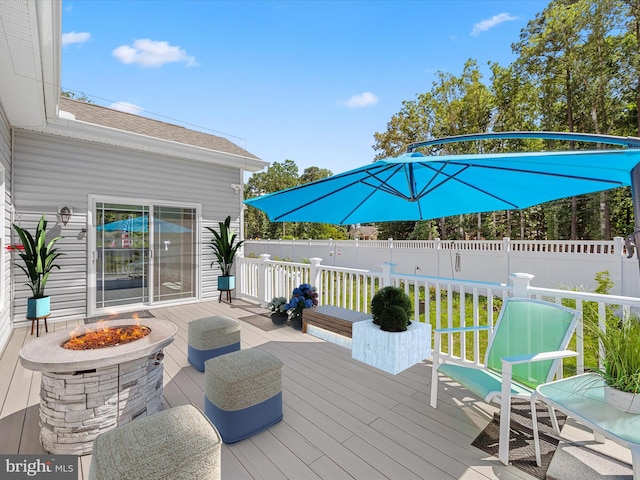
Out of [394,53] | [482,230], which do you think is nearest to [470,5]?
[394,53]

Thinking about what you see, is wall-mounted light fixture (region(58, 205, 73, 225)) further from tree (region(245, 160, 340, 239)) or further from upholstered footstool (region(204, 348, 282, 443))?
tree (region(245, 160, 340, 239))

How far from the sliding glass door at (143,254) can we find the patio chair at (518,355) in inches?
226

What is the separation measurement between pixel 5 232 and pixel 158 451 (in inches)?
203

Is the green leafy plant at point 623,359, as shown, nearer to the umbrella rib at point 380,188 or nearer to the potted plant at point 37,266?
the umbrella rib at point 380,188

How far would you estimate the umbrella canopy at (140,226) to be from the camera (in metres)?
5.74

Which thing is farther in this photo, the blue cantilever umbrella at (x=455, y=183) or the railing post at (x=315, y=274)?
the railing post at (x=315, y=274)

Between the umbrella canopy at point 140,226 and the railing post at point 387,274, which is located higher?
the umbrella canopy at point 140,226

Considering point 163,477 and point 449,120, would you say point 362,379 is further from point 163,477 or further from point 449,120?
point 449,120

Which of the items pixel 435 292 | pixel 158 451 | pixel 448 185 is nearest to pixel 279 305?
pixel 435 292

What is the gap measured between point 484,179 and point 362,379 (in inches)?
90.8

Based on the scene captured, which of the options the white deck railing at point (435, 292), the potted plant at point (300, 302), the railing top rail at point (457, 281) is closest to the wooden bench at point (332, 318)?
the potted plant at point (300, 302)

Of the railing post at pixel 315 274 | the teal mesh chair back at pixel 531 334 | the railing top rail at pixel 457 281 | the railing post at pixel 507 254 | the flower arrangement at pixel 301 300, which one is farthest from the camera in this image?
the railing post at pixel 507 254

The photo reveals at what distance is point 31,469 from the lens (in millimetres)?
1827

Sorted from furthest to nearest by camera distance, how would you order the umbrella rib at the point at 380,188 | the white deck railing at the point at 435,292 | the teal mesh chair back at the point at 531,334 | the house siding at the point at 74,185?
the house siding at the point at 74,185
the umbrella rib at the point at 380,188
the white deck railing at the point at 435,292
the teal mesh chair back at the point at 531,334
